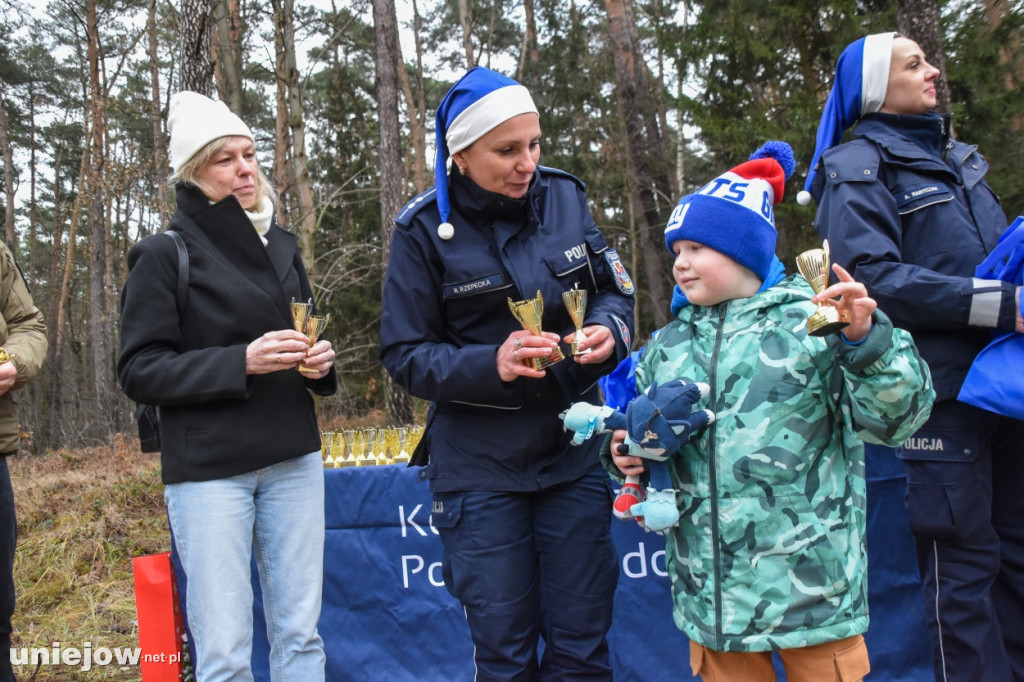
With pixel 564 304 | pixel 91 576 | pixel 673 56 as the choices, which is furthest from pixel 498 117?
pixel 673 56

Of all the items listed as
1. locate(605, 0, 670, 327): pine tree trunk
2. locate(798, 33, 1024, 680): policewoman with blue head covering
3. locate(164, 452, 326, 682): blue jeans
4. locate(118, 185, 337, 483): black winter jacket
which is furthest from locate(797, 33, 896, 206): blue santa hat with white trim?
locate(605, 0, 670, 327): pine tree trunk

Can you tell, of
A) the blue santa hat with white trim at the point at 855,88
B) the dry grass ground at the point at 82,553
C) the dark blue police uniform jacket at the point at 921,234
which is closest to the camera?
the dark blue police uniform jacket at the point at 921,234

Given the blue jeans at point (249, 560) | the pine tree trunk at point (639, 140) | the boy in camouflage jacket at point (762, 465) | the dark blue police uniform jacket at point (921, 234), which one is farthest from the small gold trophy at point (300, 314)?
the pine tree trunk at point (639, 140)

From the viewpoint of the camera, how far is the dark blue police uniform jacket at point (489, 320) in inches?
88.2

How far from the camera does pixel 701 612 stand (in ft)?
6.82

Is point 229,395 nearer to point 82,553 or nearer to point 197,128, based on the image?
point 197,128

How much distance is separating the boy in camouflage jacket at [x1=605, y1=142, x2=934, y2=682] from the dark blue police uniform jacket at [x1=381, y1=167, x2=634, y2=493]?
0.81ft

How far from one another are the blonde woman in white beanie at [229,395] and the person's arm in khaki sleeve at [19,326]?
704mm

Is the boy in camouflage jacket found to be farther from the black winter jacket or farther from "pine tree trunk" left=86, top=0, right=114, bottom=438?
"pine tree trunk" left=86, top=0, right=114, bottom=438

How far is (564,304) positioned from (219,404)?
1193mm

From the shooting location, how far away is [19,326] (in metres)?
3.03

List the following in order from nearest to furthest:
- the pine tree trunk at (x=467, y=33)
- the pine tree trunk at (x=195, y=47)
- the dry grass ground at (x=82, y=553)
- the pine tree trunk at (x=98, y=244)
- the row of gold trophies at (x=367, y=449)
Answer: the row of gold trophies at (x=367, y=449), the dry grass ground at (x=82, y=553), the pine tree trunk at (x=195, y=47), the pine tree trunk at (x=98, y=244), the pine tree trunk at (x=467, y=33)

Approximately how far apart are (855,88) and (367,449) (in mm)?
2710

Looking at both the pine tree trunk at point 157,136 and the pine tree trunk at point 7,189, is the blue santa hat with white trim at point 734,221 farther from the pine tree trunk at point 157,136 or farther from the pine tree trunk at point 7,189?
the pine tree trunk at point 7,189
